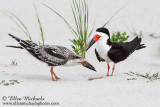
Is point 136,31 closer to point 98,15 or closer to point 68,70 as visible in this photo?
point 98,15

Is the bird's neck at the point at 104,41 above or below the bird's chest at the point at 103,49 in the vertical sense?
above

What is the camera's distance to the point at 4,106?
4.08 metres

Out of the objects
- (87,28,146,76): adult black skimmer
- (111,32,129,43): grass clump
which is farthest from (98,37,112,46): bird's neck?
(111,32,129,43): grass clump

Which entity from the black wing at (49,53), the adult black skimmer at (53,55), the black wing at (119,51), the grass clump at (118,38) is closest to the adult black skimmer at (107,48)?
the black wing at (119,51)

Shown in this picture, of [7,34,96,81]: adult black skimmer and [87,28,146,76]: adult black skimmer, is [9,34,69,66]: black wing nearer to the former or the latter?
[7,34,96,81]: adult black skimmer

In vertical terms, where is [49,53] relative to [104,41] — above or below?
below

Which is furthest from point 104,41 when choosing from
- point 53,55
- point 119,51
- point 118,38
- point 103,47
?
point 118,38

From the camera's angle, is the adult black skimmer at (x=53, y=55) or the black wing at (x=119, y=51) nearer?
the adult black skimmer at (x=53, y=55)

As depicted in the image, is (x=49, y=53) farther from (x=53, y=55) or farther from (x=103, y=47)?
(x=103, y=47)

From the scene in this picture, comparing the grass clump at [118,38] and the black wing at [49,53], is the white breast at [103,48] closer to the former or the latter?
the black wing at [49,53]

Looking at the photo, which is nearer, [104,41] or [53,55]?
[53,55]

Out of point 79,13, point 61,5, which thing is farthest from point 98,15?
point 79,13

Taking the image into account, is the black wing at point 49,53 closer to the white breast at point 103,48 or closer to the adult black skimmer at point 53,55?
the adult black skimmer at point 53,55

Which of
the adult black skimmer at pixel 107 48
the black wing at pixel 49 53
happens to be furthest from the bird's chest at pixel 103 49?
the black wing at pixel 49 53
